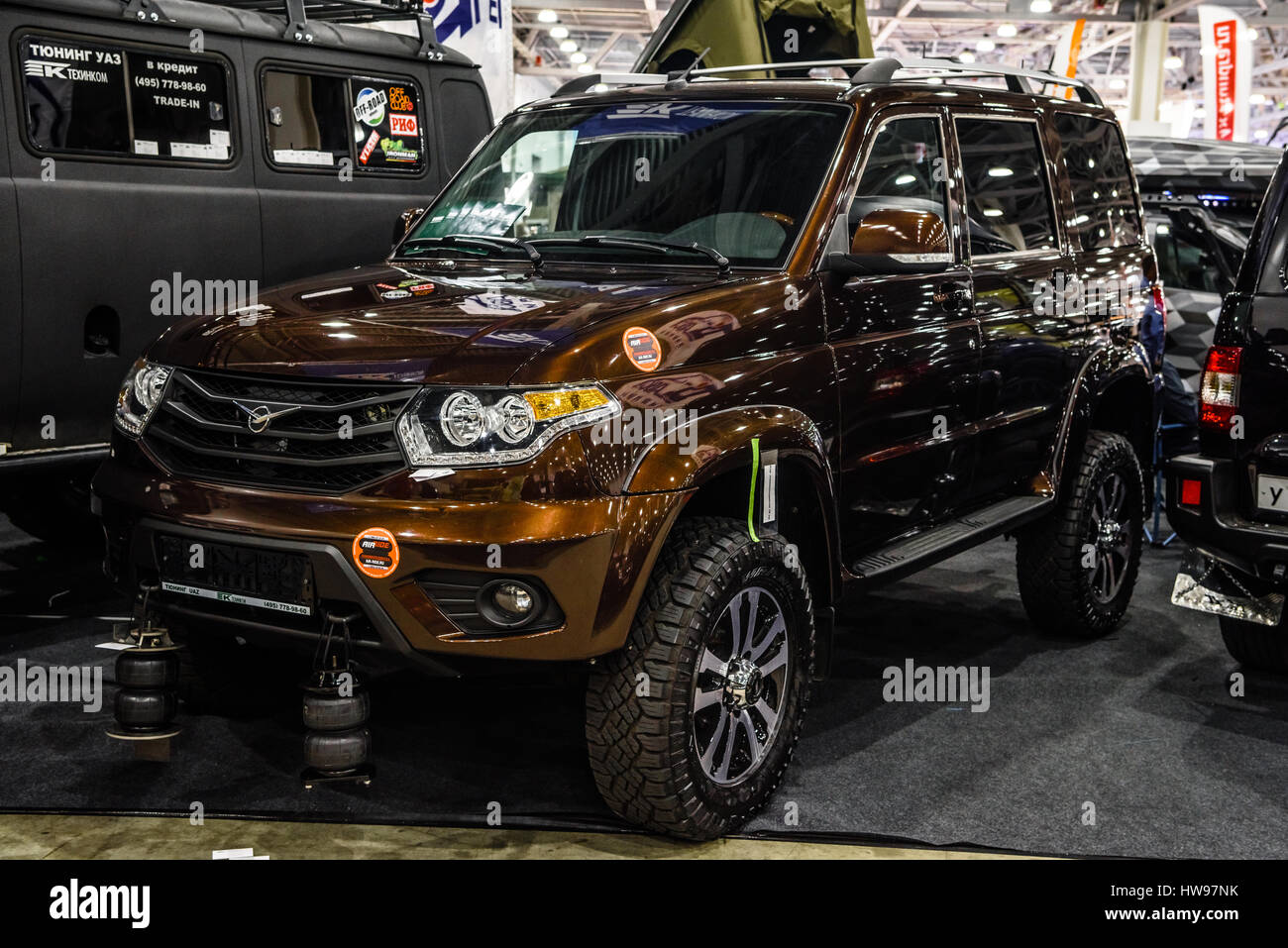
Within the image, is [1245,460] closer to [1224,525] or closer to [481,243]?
[1224,525]

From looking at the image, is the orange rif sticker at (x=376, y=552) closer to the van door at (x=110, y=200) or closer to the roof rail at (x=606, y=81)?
the roof rail at (x=606, y=81)

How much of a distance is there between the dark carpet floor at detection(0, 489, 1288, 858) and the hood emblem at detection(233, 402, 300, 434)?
3.05 ft

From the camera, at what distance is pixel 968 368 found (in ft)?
14.9

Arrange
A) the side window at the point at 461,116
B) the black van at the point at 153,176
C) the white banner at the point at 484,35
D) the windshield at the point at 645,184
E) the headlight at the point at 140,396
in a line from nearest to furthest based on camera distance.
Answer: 1. the headlight at the point at 140,396
2. the windshield at the point at 645,184
3. the black van at the point at 153,176
4. the side window at the point at 461,116
5. the white banner at the point at 484,35

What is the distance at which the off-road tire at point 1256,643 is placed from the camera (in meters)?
4.95

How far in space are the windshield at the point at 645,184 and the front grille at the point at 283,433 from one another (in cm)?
102

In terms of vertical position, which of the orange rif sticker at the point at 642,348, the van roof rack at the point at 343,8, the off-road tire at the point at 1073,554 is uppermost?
the van roof rack at the point at 343,8

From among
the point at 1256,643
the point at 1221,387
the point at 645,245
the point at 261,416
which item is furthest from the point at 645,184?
the point at 1256,643

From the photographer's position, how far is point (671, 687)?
130 inches

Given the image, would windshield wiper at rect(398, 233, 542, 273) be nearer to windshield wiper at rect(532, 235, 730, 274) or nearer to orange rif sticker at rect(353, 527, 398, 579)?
windshield wiper at rect(532, 235, 730, 274)

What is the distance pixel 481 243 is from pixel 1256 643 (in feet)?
10.3

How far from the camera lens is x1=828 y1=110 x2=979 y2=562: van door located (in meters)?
4.01

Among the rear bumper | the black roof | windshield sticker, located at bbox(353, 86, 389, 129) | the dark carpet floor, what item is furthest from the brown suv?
windshield sticker, located at bbox(353, 86, 389, 129)

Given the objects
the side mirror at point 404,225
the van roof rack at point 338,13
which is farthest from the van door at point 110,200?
the side mirror at point 404,225
